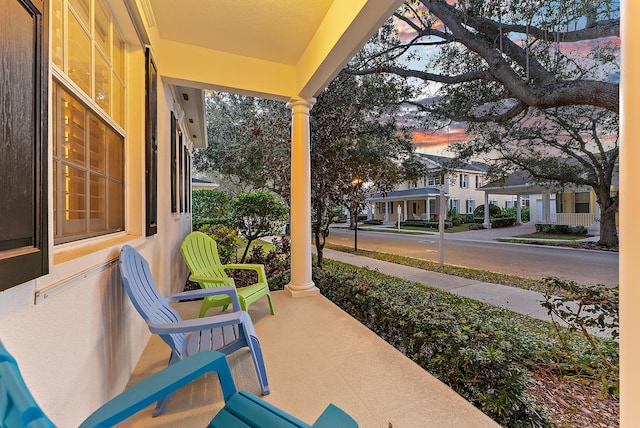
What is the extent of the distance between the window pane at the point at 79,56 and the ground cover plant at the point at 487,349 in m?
2.92

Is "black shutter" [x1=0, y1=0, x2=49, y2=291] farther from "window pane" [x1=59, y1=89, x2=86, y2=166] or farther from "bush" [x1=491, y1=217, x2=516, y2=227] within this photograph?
"bush" [x1=491, y1=217, x2=516, y2=227]

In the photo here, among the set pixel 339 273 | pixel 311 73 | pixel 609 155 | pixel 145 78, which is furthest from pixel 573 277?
pixel 145 78

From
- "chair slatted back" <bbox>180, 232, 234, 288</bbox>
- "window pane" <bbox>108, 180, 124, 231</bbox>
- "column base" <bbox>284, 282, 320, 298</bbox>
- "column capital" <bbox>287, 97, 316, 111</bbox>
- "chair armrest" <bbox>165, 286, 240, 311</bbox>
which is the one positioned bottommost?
"column base" <bbox>284, 282, 320, 298</bbox>

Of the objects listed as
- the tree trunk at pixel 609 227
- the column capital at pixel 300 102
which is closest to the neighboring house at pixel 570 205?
the tree trunk at pixel 609 227

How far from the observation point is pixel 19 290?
872 mm

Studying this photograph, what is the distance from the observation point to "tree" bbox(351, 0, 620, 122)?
9.83 ft

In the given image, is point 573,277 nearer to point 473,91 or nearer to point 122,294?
point 473,91

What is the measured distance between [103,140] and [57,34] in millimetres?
690

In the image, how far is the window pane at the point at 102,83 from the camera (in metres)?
1.76

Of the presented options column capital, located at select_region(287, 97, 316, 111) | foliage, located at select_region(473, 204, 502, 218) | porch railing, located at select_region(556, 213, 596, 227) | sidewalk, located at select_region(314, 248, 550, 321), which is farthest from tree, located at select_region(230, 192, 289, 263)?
foliage, located at select_region(473, 204, 502, 218)

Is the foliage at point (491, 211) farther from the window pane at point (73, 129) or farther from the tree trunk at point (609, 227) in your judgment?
the window pane at point (73, 129)

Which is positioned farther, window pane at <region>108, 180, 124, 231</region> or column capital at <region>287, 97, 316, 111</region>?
column capital at <region>287, 97, 316, 111</region>

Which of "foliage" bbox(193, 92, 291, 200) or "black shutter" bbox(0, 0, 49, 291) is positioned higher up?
"foliage" bbox(193, 92, 291, 200)

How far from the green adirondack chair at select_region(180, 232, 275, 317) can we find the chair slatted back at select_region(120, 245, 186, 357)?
63 centimetres
